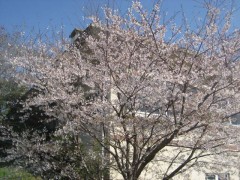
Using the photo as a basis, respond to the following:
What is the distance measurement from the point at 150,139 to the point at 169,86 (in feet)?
3.48

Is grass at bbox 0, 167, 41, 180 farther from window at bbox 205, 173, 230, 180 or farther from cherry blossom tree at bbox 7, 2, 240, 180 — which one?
window at bbox 205, 173, 230, 180

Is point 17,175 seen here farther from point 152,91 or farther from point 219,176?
point 219,176

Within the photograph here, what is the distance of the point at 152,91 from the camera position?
6594 millimetres

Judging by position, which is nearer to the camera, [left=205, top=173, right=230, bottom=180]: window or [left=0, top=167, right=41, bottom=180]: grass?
[left=0, top=167, right=41, bottom=180]: grass

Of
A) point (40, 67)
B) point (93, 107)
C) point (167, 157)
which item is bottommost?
point (167, 157)

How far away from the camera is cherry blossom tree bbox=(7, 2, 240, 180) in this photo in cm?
643

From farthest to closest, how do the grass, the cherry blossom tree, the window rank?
the window < the grass < the cherry blossom tree

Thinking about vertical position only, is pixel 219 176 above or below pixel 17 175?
above

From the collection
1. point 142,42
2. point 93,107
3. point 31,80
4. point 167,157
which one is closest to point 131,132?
point 93,107

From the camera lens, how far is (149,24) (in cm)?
648

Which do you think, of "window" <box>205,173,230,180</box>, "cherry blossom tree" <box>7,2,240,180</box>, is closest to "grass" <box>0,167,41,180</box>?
"cherry blossom tree" <box>7,2,240,180</box>

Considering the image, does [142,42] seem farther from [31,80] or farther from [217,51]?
[31,80]

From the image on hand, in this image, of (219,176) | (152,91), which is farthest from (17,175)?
(219,176)

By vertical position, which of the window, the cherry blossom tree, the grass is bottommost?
the grass
